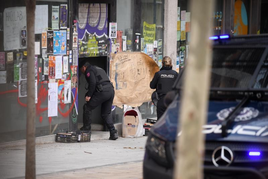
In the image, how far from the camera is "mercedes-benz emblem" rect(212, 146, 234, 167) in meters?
5.75

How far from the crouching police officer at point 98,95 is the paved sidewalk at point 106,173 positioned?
2.95m

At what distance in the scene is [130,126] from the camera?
13828 millimetres

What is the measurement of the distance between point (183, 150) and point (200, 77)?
1.35ft

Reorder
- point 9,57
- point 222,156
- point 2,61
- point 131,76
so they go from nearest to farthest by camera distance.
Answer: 1. point 222,156
2. point 2,61
3. point 9,57
4. point 131,76

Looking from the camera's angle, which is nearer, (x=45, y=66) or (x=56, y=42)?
(x=45, y=66)

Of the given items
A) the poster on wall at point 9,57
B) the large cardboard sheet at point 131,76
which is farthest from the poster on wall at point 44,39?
the large cardboard sheet at point 131,76

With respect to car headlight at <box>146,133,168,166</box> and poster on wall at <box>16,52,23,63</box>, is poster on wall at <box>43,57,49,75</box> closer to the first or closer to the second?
→ poster on wall at <box>16,52,23,63</box>

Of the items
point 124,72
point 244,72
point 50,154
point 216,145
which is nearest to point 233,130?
point 216,145

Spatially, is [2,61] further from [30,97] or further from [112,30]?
[30,97]

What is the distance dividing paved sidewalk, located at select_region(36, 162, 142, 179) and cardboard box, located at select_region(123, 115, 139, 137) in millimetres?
3556

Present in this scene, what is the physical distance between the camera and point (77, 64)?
13062mm

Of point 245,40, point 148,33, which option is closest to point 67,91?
point 148,33

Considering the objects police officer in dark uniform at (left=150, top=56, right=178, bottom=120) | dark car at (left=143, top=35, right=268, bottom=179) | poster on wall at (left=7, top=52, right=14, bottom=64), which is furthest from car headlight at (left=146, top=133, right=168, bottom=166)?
police officer in dark uniform at (left=150, top=56, right=178, bottom=120)

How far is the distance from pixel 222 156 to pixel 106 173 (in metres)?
3.91
